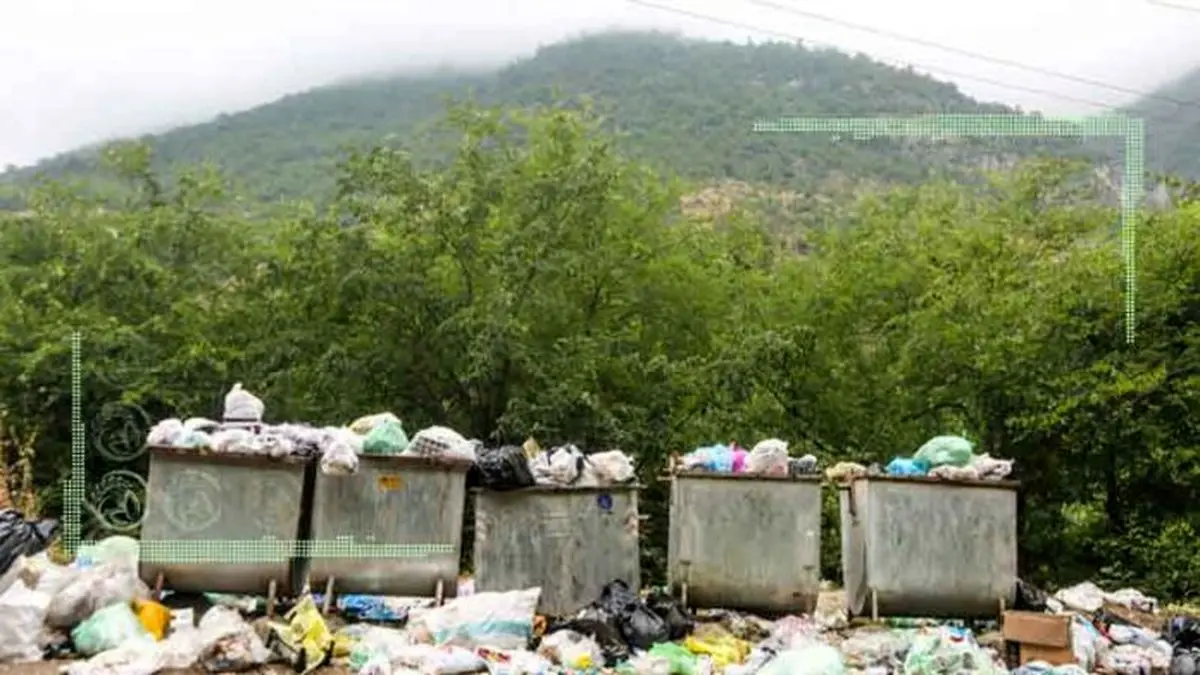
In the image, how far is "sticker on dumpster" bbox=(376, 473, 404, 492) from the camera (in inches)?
277

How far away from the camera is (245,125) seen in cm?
3725

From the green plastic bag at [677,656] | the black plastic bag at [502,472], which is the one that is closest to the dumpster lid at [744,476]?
the black plastic bag at [502,472]

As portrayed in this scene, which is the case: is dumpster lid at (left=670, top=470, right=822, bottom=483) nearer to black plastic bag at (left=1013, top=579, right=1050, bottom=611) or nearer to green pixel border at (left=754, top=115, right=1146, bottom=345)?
black plastic bag at (left=1013, top=579, right=1050, bottom=611)

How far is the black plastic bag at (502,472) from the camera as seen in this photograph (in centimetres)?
720

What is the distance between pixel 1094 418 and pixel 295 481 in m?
8.11

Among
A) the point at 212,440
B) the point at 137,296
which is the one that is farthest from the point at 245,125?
the point at 212,440

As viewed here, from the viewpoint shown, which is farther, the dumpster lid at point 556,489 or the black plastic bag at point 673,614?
the dumpster lid at point 556,489

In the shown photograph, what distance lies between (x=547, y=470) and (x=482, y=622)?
1.20 meters

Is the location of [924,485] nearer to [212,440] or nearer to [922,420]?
[212,440]

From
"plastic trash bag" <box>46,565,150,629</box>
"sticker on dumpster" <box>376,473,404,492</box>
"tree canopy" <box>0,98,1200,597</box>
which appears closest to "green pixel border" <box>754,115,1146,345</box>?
"tree canopy" <box>0,98,1200,597</box>

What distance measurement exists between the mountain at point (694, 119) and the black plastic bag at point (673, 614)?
426 inches

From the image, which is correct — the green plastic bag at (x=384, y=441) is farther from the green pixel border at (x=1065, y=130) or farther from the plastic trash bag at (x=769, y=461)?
the green pixel border at (x=1065, y=130)

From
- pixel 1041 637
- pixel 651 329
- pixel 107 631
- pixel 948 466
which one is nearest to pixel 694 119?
pixel 651 329

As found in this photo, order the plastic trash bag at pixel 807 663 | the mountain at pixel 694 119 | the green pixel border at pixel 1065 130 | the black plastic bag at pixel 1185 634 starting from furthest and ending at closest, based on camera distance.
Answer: the mountain at pixel 694 119, the green pixel border at pixel 1065 130, the black plastic bag at pixel 1185 634, the plastic trash bag at pixel 807 663
